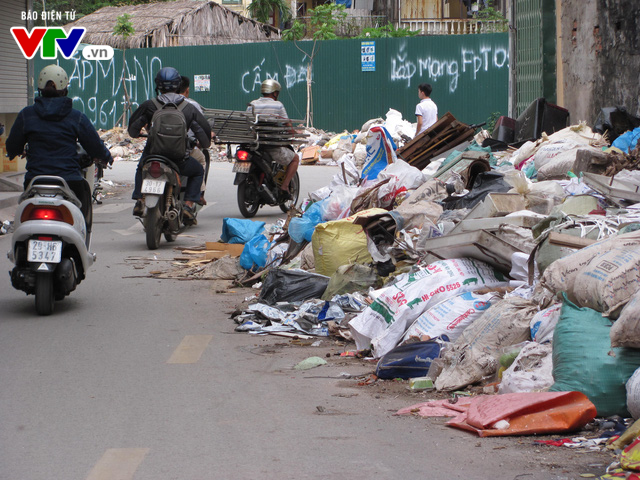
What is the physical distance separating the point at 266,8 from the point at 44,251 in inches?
1429

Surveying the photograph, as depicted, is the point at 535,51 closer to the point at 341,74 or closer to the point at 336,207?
the point at 336,207

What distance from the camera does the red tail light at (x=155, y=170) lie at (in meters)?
9.66

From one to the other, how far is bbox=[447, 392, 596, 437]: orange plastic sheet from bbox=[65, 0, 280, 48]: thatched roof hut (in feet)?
102

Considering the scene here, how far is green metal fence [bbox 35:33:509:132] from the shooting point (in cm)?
2583

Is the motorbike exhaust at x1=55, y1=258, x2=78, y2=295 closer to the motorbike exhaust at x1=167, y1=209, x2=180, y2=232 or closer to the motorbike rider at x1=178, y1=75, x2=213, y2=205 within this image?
the motorbike exhaust at x1=167, y1=209, x2=180, y2=232

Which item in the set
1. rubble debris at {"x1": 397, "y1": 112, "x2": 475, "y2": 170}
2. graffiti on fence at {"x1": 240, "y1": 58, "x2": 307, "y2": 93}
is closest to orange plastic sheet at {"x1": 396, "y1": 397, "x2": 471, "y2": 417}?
rubble debris at {"x1": 397, "y1": 112, "x2": 475, "y2": 170}

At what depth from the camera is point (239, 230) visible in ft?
31.7

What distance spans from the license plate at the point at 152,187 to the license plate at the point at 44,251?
9.32 feet

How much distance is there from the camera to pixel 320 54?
27359 millimetres

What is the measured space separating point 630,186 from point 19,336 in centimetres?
476

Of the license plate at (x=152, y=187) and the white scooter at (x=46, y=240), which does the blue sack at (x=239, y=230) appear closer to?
the license plate at (x=152, y=187)

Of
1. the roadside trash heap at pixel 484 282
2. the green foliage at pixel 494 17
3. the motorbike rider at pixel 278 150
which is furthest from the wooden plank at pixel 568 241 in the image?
the green foliage at pixel 494 17

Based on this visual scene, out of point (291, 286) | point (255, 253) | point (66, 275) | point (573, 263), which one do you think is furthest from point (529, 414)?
point (255, 253)

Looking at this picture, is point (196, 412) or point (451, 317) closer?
point (196, 412)
